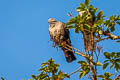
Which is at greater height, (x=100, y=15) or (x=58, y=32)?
(x=58, y=32)

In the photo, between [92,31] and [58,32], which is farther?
[58,32]

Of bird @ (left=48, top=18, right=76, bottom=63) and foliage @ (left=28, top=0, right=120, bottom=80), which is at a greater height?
bird @ (left=48, top=18, right=76, bottom=63)

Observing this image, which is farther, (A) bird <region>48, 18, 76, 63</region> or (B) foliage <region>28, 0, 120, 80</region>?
(A) bird <region>48, 18, 76, 63</region>

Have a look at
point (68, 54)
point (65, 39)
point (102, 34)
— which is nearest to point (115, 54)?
point (102, 34)

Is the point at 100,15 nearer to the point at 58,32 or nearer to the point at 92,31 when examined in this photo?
the point at 92,31

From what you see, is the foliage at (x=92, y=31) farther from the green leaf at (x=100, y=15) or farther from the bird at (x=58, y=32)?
the bird at (x=58, y=32)

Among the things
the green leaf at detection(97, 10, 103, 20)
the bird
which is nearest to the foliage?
the green leaf at detection(97, 10, 103, 20)

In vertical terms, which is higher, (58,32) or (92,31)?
(58,32)

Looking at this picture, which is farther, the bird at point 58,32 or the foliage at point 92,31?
the bird at point 58,32

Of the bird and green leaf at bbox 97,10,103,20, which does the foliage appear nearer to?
green leaf at bbox 97,10,103,20

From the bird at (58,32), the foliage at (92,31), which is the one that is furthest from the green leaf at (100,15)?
the bird at (58,32)

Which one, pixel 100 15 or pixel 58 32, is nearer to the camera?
pixel 100 15

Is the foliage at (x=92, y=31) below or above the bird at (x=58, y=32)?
below

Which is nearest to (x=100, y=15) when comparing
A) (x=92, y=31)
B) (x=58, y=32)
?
(x=92, y=31)
